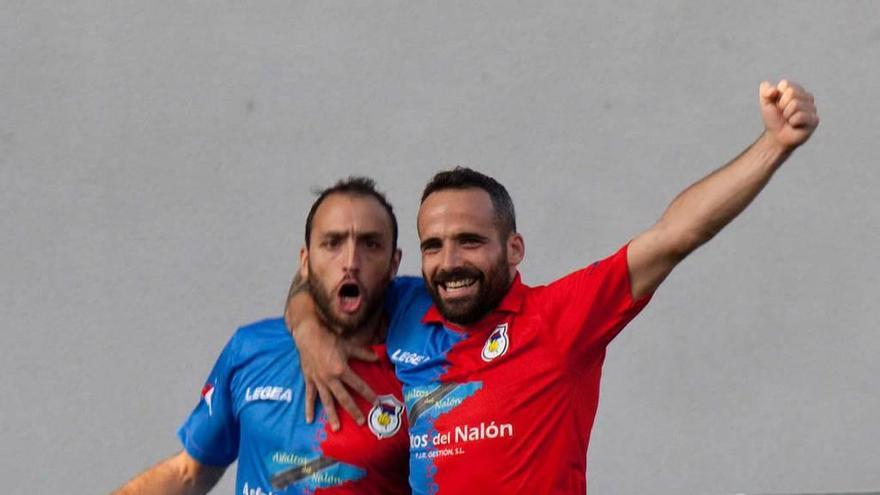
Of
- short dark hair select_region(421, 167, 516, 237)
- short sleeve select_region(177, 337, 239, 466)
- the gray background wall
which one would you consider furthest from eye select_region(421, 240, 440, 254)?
the gray background wall

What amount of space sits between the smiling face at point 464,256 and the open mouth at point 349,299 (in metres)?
0.19

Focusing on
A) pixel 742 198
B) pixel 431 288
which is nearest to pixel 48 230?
pixel 431 288

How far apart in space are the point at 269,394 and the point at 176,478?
44 cm

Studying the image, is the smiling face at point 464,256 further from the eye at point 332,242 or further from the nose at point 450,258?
the eye at point 332,242

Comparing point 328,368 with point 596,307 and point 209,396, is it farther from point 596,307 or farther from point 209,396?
point 596,307

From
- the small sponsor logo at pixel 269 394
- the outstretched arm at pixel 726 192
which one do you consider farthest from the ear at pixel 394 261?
→ the outstretched arm at pixel 726 192

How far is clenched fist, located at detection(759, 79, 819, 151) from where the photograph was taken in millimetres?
2877

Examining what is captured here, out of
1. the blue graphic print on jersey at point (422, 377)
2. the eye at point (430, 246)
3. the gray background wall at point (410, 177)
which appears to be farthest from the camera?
the gray background wall at point (410, 177)

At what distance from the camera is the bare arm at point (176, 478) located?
382cm

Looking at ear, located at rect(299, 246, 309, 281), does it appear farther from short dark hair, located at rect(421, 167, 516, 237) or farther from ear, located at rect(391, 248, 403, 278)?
Result: short dark hair, located at rect(421, 167, 516, 237)

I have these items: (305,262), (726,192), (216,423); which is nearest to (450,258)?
(305,262)

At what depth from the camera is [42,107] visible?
541 cm

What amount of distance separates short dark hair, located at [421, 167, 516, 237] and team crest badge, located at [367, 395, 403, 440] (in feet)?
1.38

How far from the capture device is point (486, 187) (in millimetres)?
3428
